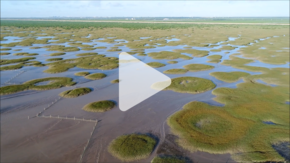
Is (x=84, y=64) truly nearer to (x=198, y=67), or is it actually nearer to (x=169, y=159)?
(x=198, y=67)

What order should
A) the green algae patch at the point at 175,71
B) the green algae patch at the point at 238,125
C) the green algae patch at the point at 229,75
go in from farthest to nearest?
the green algae patch at the point at 175,71
the green algae patch at the point at 229,75
the green algae patch at the point at 238,125

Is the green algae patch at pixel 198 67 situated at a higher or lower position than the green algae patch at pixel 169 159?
higher

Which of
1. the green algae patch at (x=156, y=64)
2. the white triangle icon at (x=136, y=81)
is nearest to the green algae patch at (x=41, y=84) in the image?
the white triangle icon at (x=136, y=81)

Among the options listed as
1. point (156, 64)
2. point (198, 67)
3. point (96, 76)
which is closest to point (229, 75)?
point (198, 67)

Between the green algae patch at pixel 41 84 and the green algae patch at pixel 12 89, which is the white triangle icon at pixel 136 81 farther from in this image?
the green algae patch at pixel 12 89

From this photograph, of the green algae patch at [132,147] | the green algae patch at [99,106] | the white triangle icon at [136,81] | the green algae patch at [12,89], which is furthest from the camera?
the green algae patch at [12,89]

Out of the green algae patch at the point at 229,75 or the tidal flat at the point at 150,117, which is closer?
the tidal flat at the point at 150,117

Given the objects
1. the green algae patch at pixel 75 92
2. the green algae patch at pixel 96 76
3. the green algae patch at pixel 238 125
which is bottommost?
the green algae patch at pixel 238 125
